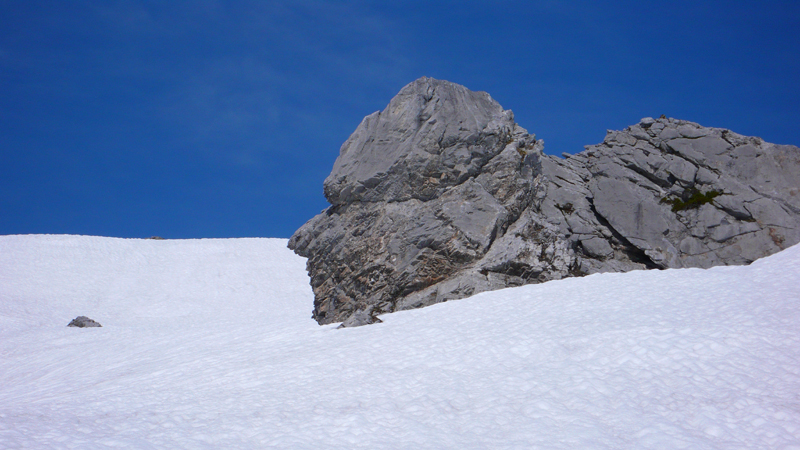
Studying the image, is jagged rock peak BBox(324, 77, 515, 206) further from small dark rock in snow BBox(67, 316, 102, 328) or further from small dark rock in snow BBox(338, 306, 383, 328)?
small dark rock in snow BBox(67, 316, 102, 328)

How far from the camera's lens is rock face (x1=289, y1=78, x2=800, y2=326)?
22.0 metres

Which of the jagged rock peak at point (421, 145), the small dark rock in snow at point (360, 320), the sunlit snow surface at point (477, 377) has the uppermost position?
the jagged rock peak at point (421, 145)

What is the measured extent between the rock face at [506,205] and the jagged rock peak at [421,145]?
6 cm

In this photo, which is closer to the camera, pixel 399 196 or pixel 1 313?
pixel 399 196

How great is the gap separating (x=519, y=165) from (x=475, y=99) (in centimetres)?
406

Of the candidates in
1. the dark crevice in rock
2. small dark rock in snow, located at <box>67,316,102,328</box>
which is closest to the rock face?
the dark crevice in rock

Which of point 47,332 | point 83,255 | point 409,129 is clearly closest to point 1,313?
point 47,332

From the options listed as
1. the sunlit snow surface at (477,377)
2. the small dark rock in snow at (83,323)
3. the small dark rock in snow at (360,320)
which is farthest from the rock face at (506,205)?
the small dark rock in snow at (83,323)

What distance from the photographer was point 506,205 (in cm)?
2384

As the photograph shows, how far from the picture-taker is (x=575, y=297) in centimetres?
1845

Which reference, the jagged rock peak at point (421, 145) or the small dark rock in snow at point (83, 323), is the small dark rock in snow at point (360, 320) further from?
the small dark rock in snow at point (83, 323)

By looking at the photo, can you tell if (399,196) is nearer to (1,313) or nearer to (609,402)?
(609,402)

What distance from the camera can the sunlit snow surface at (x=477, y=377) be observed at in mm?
10203

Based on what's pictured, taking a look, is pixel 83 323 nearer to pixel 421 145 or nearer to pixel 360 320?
pixel 360 320
